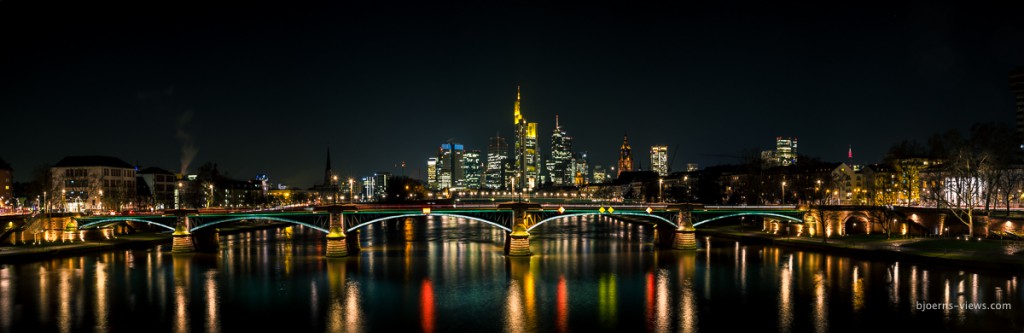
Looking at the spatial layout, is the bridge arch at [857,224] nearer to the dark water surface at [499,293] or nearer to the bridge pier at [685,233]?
the dark water surface at [499,293]

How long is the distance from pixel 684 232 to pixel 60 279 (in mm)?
65774

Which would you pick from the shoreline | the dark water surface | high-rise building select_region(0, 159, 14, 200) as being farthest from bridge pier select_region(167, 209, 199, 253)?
Answer: the shoreline

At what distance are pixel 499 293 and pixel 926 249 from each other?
149 ft

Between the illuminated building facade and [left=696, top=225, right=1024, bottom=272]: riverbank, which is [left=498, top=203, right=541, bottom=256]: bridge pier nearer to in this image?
[left=696, top=225, right=1024, bottom=272]: riverbank

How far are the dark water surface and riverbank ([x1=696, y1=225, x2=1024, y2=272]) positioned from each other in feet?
6.22

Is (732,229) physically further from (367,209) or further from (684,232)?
(367,209)

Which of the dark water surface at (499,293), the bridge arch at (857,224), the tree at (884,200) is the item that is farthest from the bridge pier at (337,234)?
the tree at (884,200)

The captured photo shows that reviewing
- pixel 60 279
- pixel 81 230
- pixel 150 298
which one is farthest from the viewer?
pixel 81 230

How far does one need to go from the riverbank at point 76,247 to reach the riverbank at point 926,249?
270ft

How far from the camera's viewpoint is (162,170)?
170 m

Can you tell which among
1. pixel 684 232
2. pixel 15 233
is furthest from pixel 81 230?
pixel 684 232

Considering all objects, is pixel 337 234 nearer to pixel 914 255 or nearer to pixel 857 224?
pixel 914 255

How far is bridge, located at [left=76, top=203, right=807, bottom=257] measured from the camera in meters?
80.1

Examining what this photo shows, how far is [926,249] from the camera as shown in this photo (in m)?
71.0
